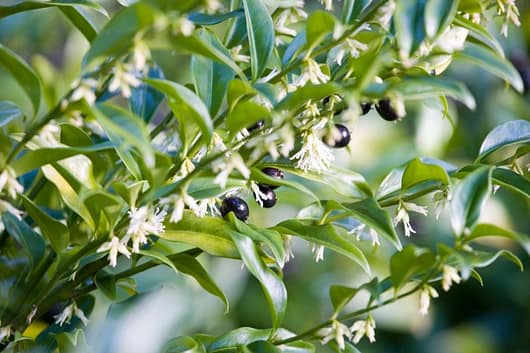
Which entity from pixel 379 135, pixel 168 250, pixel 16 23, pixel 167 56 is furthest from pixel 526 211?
pixel 168 250

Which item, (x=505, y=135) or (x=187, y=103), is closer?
(x=187, y=103)

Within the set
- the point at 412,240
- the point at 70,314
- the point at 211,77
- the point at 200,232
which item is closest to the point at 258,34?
the point at 211,77

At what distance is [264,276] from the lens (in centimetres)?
60

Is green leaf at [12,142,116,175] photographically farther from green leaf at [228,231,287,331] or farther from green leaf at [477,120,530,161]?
green leaf at [477,120,530,161]

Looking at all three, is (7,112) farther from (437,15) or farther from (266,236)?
(437,15)

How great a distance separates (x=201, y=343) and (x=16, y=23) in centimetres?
96

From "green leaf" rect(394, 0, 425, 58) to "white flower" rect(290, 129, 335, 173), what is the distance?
11 cm

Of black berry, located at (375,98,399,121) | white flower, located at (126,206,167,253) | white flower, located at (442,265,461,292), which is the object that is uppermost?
black berry, located at (375,98,399,121)

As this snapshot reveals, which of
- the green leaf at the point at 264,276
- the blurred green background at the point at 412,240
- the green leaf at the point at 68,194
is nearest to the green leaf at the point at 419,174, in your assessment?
the green leaf at the point at 264,276

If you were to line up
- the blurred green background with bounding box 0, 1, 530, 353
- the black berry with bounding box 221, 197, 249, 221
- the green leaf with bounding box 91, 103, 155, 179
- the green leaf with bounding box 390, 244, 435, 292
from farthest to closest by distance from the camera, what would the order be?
1. the blurred green background with bounding box 0, 1, 530, 353
2. the black berry with bounding box 221, 197, 249, 221
3. the green leaf with bounding box 390, 244, 435, 292
4. the green leaf with bounding box 91, 103, 155, 179

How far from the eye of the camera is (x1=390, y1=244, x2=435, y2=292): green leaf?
1.74 ft

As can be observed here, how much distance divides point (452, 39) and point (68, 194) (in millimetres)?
283

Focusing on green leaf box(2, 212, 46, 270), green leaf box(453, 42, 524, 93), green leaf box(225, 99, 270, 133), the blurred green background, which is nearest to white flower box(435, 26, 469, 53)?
green leaf box(453, 42, 524, 93)

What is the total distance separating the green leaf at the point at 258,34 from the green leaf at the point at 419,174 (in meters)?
0.13
